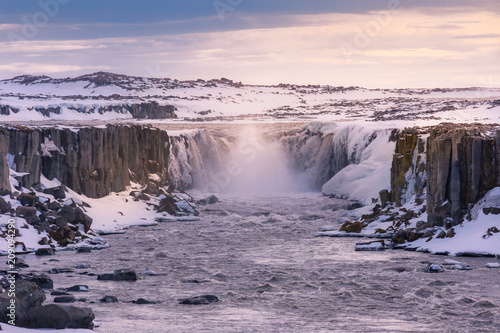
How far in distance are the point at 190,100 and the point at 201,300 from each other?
12750 centimetres

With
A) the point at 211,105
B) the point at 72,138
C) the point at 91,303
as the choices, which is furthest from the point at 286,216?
the point at 211,105

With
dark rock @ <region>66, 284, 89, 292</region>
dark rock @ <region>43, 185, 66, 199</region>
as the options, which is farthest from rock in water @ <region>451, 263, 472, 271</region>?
dark rock @ <region>43, 185, 66, 199</region>

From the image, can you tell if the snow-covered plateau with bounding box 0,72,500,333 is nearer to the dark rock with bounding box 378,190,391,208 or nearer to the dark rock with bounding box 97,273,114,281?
the dark rock with bounding box 378,190,391,208

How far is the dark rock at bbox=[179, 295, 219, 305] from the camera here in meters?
22.6

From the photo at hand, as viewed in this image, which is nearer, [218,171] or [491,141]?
[491,141]

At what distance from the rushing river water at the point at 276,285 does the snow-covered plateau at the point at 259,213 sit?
103mm

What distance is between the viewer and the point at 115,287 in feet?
82.0

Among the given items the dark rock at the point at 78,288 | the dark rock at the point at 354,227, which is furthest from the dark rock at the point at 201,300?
the dark rock at the point at 354,227

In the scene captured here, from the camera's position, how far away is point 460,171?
35.1 m

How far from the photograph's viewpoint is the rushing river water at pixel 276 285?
2014cm

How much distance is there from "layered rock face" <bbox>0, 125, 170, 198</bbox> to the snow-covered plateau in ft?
0.27

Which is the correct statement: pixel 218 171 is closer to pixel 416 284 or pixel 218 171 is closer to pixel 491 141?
pixel 491 141

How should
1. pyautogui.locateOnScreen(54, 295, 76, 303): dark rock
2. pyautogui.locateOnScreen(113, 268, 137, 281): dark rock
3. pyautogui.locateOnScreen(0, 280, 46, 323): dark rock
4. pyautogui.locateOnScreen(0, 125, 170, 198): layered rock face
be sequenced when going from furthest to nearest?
pyautogui.locateOnScreen(0, 125, 170, 198): layered rock face → pyautogui.locateOnScreen(113, 268, 137, 281): dark rock → pyautogui.locateOnScreen(54, 295, 76, 303): dark rock → pyautogui.locateOnScreen(0, 280, 46, 323): dark rock

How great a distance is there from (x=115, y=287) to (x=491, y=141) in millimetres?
18784
